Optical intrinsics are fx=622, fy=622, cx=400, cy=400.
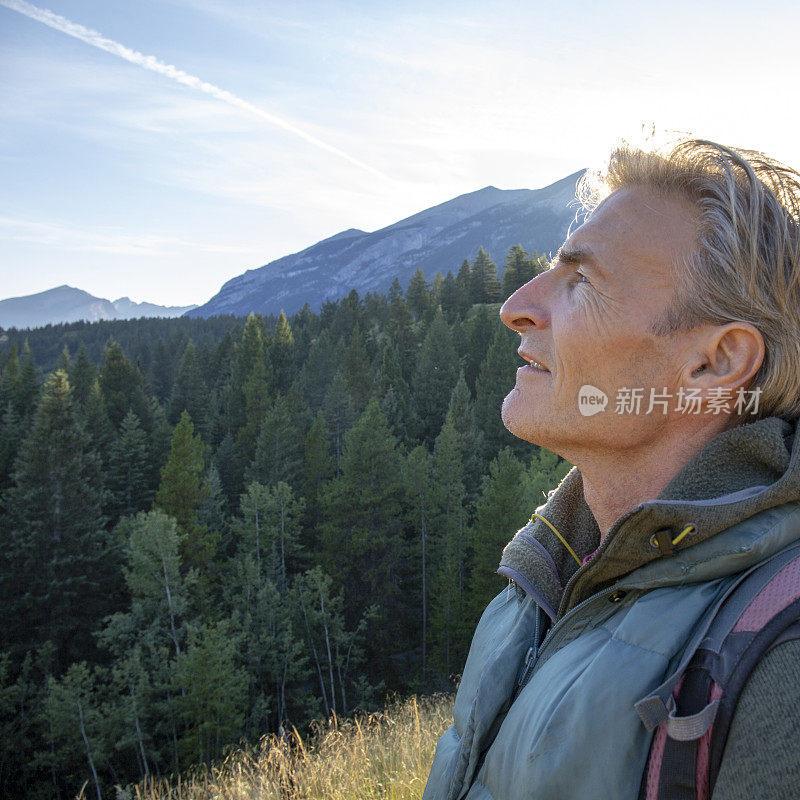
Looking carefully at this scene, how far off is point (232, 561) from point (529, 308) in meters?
30.9

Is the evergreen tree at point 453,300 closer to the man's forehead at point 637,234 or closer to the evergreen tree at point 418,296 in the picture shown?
the evergreen tree at point 418,296

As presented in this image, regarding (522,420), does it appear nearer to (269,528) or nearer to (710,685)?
(710,685)

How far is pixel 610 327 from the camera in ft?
5.46

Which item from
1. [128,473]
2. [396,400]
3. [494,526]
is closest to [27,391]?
[128,473]

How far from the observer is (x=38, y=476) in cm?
3191

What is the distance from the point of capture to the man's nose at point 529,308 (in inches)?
72.2

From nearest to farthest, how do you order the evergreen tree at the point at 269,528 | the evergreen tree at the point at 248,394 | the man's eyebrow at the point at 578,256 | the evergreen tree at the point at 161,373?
the man's eyebrow at the point at 578,256
the evergreen tree at the point at 269,528
the evergreen tree at the point at 248,394
the evergreen tree at the point at 161,373

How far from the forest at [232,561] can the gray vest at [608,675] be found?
18370 mm

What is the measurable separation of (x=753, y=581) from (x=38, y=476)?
3646 cm

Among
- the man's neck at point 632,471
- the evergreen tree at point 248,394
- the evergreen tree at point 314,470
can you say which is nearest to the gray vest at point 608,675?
the man's neck at point 632,471

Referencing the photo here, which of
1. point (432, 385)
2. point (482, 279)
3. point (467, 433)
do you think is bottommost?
point (467, 433)

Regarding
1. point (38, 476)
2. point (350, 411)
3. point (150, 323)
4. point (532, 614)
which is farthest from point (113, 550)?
point (150, 323)

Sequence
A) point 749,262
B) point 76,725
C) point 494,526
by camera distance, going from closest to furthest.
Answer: point 749,262
point 76,725
point 494,526

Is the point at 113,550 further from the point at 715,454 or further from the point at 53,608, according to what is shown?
the point at 715,454
